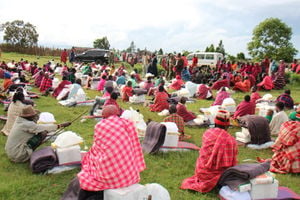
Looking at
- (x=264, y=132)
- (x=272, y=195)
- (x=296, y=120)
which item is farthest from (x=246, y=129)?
(x=272, y=195)

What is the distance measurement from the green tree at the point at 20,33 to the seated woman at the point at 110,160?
45.1 m

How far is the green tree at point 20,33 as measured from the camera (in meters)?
45.9

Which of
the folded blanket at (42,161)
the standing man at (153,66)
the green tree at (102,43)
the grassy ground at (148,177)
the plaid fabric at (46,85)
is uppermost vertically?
the green tree at (102,43)

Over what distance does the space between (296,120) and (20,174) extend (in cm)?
498

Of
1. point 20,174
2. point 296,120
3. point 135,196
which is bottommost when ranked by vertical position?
point 20,174

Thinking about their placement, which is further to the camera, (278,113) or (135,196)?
(278,113)

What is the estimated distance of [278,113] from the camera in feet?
25.2

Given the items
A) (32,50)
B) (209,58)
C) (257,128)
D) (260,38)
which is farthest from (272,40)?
(257,128)

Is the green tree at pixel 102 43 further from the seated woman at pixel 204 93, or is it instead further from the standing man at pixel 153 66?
the seated woman at pixel 204 93

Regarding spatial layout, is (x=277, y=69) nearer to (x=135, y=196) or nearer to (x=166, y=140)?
(x=166, y=140)

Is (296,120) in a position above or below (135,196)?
above

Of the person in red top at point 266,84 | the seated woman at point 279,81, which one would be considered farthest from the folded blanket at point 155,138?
the seated woman at point 279,81

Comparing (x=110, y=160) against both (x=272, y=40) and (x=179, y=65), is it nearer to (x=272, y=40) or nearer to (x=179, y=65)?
(x=179, y=65)

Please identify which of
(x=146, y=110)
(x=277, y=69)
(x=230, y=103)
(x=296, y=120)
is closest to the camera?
(x=296, y=120)
